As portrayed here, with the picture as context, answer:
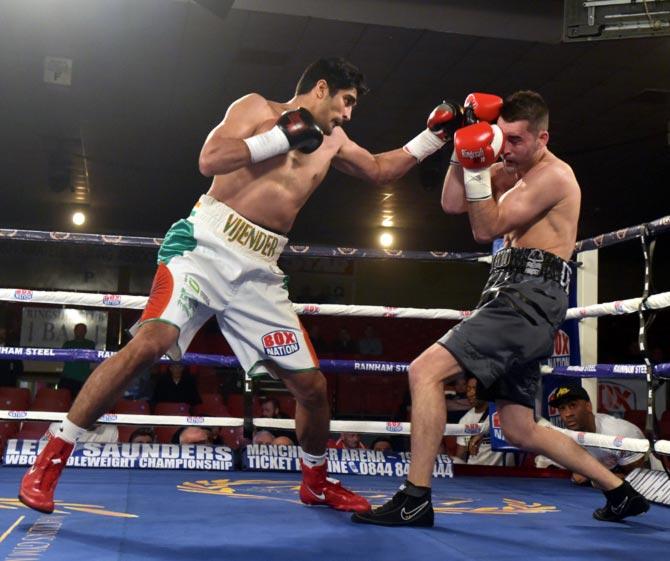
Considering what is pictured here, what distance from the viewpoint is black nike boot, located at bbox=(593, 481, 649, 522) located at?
241cm

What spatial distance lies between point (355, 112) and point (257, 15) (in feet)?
7.03

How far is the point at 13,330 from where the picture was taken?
12.0m

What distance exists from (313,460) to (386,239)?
11.2 m

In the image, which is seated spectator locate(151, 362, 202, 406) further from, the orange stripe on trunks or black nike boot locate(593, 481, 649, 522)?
black nike boot locate(593, 481, 649, 522)

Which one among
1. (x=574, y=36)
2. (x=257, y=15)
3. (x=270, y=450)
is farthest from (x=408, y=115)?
(x=270, y=450)

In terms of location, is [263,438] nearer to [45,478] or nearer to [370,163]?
[370,163]

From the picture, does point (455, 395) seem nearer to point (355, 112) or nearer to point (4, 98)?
point (355, 112)

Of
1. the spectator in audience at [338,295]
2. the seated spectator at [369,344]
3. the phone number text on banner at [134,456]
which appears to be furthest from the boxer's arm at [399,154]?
the spectator in audience at [338,295]

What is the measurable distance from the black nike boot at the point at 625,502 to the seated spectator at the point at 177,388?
4.19 meters

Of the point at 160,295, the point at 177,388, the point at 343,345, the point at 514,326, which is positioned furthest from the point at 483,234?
the point at 343,345

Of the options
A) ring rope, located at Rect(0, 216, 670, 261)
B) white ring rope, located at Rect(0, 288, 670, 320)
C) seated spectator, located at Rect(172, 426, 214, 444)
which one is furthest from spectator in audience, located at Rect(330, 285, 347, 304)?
white ring rope, located at Rect(0, 288, 670, 320)

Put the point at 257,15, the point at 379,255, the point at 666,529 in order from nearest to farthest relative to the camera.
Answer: the point at 666,529
the point at 379,255
the point at 257,15

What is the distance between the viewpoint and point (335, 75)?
2.63m

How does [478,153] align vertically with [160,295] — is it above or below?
above
